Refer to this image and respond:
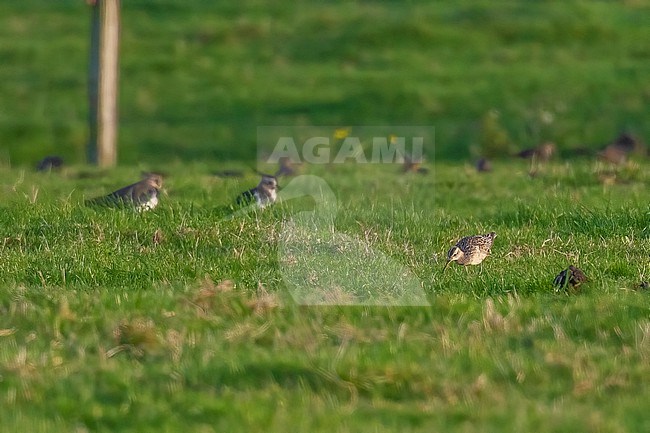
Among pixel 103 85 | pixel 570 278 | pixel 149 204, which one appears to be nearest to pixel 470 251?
pixel 570 278

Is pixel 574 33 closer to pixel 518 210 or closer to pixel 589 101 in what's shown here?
pixel 589 101

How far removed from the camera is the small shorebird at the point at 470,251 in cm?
944

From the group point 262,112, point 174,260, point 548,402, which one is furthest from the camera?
point 262,112

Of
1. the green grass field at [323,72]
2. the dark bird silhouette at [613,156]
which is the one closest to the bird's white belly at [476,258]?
the dark bird silhouette at [613,156]

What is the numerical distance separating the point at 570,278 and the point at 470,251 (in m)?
0.97

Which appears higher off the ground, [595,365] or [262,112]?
[595,365]

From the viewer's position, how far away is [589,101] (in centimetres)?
2753

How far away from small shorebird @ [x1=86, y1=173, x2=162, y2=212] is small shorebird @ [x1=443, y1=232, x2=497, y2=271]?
3.34 m

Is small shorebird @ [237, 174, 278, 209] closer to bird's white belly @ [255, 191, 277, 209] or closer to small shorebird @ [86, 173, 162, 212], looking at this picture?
bird's white belly @ [255, 191, 277, 209]

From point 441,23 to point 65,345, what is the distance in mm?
27464

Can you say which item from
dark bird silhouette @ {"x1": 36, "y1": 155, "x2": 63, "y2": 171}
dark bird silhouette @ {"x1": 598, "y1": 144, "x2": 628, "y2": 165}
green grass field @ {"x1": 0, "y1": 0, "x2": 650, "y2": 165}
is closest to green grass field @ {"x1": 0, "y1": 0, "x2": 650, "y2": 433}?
dark bird silhouette @ {"x1": 36, "y1": 155, "x2": 63, "y2": 171}

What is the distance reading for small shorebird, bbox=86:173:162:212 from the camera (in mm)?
11516

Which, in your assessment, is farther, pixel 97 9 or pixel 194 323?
pixel 97 9

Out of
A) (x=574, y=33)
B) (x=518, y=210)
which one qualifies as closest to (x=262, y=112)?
(x=574, y=33)
